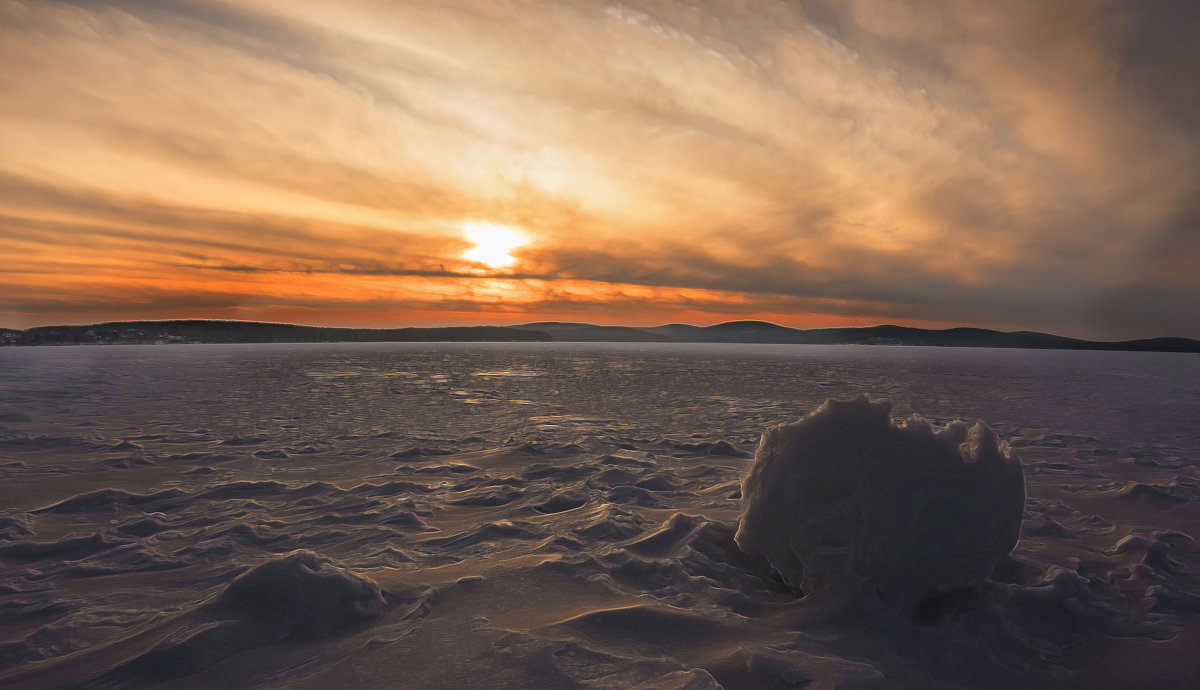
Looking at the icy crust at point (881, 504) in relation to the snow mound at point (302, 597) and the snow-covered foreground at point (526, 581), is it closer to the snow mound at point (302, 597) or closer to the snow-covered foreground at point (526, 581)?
the snow-covered foreground at point (526, 581)

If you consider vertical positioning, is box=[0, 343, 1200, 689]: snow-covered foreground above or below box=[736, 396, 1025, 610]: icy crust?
below

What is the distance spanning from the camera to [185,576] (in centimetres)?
420

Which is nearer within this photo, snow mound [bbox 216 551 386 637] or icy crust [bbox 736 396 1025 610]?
snow mound [bbox 216 551 386 637]

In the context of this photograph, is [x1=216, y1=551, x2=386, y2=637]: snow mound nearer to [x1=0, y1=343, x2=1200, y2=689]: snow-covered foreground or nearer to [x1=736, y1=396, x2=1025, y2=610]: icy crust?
[x1=0, y1=343, x2=1200, y2=689]: snow-covered foreground

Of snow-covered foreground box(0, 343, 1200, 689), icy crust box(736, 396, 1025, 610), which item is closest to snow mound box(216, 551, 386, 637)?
snow-covered foreground box(0, 343, 1200, 689)

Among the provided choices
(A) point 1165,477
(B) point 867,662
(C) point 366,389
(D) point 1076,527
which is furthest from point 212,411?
(A) point 1165,477

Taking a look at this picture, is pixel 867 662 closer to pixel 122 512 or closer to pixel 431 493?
pixel 431 493

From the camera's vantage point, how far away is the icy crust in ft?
12.7

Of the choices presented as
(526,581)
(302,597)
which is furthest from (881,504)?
(302,597)

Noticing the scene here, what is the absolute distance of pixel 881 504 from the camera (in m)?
4.03

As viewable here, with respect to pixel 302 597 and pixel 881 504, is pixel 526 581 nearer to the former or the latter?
pixel 302 597

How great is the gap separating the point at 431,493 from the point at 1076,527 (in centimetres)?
734

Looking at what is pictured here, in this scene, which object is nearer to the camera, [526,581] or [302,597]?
[302,597]

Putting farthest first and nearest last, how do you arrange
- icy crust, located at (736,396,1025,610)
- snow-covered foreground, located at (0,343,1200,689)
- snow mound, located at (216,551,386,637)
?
icy crust, located at (736,396,1025,610)
snow mound, located at (216,551,386,637)
snow-covered foreground, located at (0,343,1200,689)
